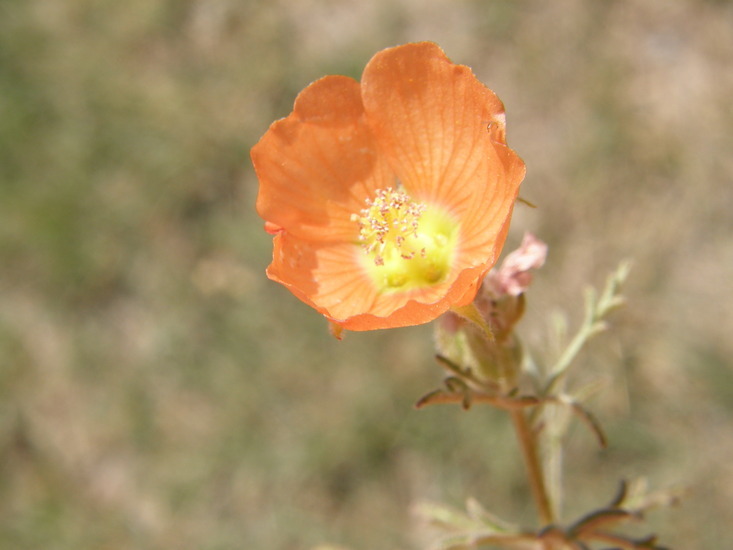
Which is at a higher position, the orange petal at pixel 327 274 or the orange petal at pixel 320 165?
the orange petal at pixel 320 165

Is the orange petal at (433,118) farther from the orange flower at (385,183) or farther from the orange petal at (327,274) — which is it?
the orange petal at (327,274)

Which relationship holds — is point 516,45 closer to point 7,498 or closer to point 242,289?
point 242,289

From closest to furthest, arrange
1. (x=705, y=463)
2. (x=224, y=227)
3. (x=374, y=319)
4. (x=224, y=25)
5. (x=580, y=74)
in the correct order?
1. (x=374, y=319)
2. (x=705, y=463)
3. (x=580, y=74)
4. (x=224, y=227)
5. (x=224, y=25)

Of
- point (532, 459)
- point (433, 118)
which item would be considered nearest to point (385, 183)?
point (433, 118)

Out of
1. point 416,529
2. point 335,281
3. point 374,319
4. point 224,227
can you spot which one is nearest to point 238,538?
point 416,529

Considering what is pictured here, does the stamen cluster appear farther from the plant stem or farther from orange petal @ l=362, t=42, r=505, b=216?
the plant stem

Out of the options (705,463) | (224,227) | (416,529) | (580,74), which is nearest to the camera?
(705,463)

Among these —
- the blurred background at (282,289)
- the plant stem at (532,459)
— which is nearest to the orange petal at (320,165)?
the plant stem at (532,459)
